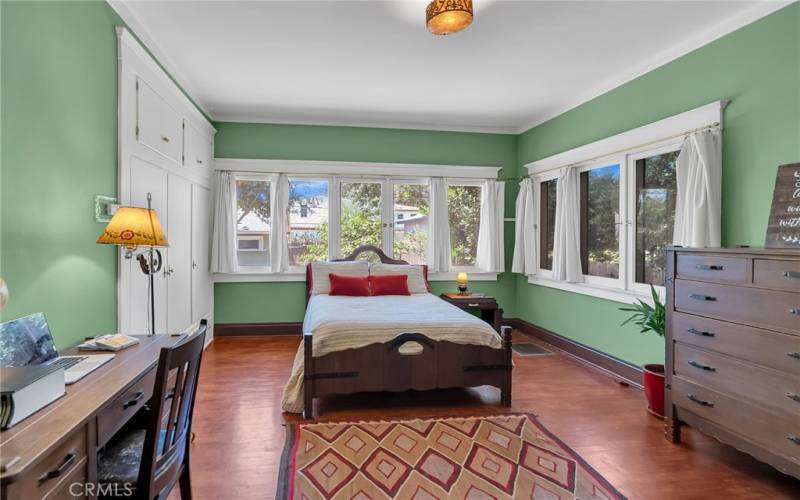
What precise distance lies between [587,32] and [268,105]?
10.6 ft

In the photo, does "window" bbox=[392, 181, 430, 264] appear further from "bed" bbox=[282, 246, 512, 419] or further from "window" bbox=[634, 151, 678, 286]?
"window" bbox=[634, 151, 678, 286]

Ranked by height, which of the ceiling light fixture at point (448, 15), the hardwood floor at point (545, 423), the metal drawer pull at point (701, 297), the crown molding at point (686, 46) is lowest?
the hardwood floor at point (545, 423)

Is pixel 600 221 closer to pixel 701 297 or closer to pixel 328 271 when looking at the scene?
pixel 701 297

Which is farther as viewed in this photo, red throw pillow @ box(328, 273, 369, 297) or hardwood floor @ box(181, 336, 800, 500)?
red throw pillow @ box(328, 273, 369, 297)

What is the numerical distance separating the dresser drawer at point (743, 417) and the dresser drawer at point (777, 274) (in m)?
0.60

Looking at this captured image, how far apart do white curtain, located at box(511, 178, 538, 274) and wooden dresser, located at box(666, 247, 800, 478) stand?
2.61m

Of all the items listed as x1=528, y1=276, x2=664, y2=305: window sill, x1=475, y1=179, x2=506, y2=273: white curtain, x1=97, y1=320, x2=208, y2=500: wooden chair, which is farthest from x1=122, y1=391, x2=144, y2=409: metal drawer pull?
x1=475, y1=179, x2=506, y2=273: white curtain

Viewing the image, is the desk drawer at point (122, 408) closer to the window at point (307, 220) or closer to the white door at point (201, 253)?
the white door at point (201, 253)

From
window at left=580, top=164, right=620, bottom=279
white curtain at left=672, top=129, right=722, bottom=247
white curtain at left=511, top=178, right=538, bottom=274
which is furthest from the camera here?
white curtain at left=511, top=178, right=538, bottom=274

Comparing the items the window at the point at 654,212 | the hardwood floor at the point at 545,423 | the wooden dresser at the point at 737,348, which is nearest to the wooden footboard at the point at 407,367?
the hardwood floor at the point at 545,423

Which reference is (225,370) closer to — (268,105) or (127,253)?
(127,253)

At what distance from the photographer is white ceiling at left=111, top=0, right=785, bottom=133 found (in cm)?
266

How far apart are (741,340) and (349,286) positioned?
3.21 metres

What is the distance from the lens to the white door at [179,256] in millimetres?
3545
